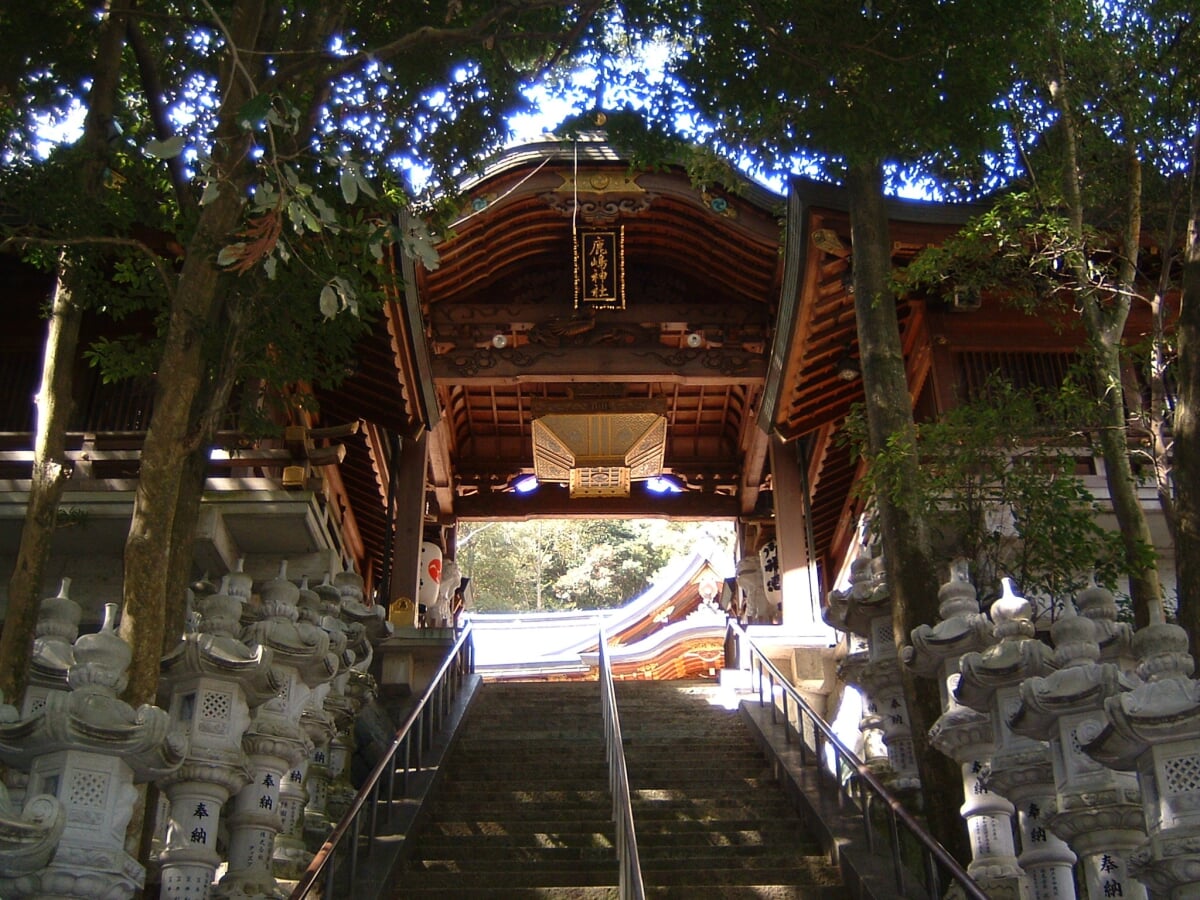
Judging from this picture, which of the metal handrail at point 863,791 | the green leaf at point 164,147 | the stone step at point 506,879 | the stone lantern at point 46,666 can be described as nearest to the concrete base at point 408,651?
the metal handrail at point 863,791

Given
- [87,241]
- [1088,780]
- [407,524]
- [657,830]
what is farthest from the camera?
[407,524]

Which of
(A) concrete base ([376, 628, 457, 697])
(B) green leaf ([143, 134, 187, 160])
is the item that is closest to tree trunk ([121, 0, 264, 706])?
(B) green leaf ([143, 134, 187, 160])

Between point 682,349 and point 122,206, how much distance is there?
9688mm

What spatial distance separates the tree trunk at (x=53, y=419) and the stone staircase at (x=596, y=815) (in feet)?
10.4

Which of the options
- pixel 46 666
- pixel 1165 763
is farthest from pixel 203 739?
pixel 1165 763

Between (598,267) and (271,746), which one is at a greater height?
(598,267)

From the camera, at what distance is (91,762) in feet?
18.9

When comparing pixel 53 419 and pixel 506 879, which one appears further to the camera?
pixel 506 879

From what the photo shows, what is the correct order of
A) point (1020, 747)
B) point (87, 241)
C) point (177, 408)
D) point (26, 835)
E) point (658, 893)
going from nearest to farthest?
point (26, 835), point (1020, 747), point (177, 408), point (87, 241), point (658, 893)

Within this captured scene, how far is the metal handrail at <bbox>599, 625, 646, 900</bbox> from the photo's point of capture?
22.6ft

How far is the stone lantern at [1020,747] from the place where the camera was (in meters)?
6.73

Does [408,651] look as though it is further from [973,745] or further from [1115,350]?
[1115,350]

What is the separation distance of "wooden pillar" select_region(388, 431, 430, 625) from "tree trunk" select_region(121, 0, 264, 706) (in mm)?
8205

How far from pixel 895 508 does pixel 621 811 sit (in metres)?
2.72
